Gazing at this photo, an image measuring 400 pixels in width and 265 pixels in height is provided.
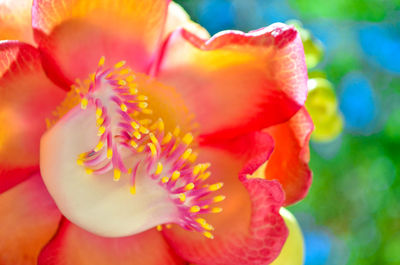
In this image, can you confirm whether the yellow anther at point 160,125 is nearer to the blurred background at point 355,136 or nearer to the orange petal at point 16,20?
the orange petal at point 16,20

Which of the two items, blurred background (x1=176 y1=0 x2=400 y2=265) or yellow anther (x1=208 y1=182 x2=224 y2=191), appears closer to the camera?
yellow anther (x1=208 y1=182 x2=224 y2=191)

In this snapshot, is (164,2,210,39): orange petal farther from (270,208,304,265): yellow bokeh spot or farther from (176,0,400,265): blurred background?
(176,0,400,265): blurred background

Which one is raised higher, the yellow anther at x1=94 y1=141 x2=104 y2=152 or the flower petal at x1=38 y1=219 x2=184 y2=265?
the yellow anther at x1=94 y1=141 x2=104 y2=152

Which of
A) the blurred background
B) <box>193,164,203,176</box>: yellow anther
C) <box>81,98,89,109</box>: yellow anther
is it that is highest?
<box>81,98,89,109</box>: yellow anther

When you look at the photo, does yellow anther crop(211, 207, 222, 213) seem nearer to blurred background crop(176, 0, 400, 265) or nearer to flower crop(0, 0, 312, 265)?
flower crop(0, 0, 312, 265)

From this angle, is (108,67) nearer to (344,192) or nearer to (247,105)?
(247,105)

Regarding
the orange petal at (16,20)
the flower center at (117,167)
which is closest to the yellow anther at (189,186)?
the flower center at (117,167)

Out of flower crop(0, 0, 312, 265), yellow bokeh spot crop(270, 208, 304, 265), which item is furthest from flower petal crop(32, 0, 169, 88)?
yellow bokeh spot crop(270, 208, 304, 265)

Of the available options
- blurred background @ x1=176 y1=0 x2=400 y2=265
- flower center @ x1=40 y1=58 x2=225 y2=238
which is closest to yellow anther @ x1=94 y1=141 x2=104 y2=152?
flower center @ x1=40 y1=58 x2=225 y2=238
